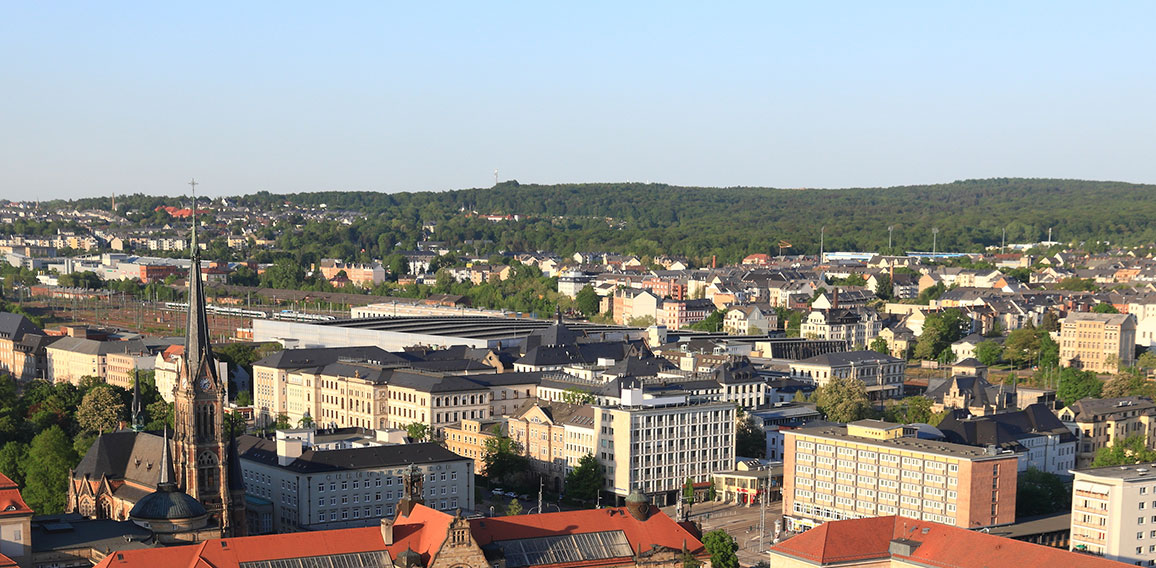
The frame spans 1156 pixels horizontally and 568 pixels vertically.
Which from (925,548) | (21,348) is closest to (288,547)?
(925,548)

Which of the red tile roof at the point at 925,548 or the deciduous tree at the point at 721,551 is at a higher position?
the red tile roof at the point at 925,548

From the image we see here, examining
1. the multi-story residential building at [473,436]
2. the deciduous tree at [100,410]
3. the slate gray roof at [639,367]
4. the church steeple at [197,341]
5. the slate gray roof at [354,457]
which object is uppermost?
the church steeple at [197,341]

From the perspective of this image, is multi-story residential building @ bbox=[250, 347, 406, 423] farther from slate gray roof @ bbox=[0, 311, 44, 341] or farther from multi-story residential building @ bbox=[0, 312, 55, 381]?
slate gray roof @ bbox=[0, 311, 44, 341]

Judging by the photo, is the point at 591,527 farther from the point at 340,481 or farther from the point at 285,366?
the point at 285,366

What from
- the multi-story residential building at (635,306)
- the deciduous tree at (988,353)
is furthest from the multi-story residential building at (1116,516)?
the multi-story residential building at (635,306)

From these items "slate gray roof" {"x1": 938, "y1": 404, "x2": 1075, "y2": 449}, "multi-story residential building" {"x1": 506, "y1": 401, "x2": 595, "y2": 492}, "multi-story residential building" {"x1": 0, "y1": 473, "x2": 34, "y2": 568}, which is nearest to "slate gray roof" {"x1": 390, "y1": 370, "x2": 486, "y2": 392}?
"multi-story residential building" {"x1": 506, "y1": 401, "x2": 595, "y2": 492}

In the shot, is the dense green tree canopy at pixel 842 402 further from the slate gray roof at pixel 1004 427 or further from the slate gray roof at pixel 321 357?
the slate gray roof at pixel 321 357

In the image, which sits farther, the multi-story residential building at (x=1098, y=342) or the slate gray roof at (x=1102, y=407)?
the multi-story residential building at (x=1098, y=342)
